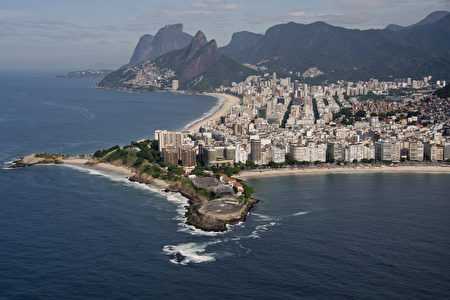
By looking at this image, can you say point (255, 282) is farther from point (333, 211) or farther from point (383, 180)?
point (383, 180)

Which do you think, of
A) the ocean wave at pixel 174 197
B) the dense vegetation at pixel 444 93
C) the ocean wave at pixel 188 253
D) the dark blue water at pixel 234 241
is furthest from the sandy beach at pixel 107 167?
the dense vegetation at pixel 444 93

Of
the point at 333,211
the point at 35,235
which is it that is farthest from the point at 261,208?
the point at 35,235

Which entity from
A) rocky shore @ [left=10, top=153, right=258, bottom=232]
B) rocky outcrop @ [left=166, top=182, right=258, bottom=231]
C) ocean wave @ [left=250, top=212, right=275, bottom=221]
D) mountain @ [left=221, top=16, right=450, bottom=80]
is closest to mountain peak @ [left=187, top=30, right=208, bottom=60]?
mountain @ [left=221, top=16, right=450, bottom=80]

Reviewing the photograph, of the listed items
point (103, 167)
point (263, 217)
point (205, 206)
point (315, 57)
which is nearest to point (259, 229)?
point (263, 217)

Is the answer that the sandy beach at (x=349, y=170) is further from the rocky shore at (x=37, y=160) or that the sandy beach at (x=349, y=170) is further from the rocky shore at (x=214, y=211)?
the rocky shore at (x=37, y=160)

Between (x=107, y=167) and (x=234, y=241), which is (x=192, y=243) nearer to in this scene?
(x=234, y=241)

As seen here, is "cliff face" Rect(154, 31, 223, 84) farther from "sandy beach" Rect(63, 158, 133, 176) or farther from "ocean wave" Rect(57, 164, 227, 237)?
"ocean wave" Rect(57, 164, 227, 237)
